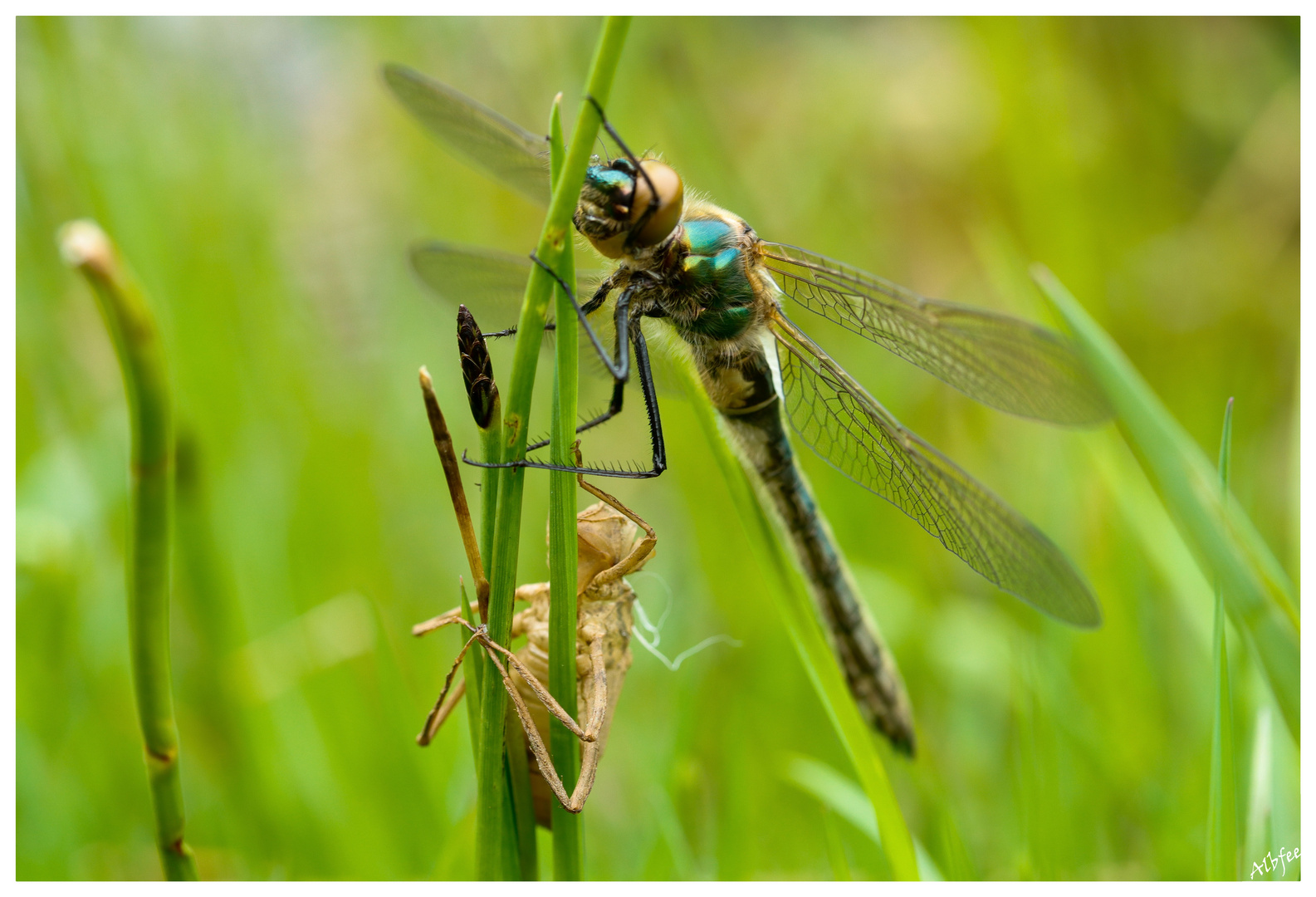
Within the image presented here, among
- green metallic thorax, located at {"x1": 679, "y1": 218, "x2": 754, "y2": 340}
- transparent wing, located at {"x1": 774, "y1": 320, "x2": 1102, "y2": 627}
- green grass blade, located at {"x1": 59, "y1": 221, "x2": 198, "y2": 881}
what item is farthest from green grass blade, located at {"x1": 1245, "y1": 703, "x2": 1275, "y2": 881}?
green grass blade, located at {"x1": 59, "y1": 221, "x2": 198, "y2": 881}

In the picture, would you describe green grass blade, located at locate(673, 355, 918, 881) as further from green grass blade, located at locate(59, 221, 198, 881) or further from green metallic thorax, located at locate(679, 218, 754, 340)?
green grass blade, located at locate(59, 221, 198, 881)

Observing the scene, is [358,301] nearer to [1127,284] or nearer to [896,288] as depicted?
[896,288]

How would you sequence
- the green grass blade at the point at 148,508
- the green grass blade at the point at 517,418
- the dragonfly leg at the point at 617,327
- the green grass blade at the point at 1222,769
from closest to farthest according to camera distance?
the green grass blade at the point at 148,508 < the green grass blade at the point at 517,418 < the green grass blade at the point at 1222,769 < the dragonfly leg at the point at 617,327

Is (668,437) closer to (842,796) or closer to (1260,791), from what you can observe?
(842,796)

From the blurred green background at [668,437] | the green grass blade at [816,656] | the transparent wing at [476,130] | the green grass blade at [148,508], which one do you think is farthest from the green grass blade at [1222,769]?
the transparent wing at [476,130]

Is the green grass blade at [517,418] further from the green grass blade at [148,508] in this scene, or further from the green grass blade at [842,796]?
the green grass blade at [842,796]

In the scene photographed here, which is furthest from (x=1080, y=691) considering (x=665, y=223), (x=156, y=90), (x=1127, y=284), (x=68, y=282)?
(x=156, y=90)

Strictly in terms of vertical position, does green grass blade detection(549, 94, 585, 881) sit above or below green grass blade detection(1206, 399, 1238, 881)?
above
